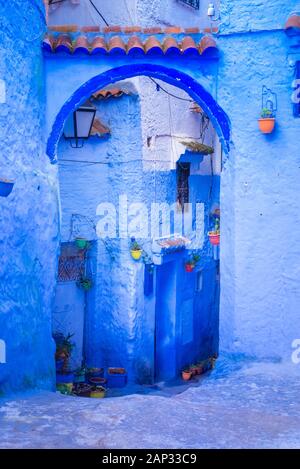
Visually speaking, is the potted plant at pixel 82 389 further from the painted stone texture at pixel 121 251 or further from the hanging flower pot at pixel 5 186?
the hanging flower pot at pixel 5 186

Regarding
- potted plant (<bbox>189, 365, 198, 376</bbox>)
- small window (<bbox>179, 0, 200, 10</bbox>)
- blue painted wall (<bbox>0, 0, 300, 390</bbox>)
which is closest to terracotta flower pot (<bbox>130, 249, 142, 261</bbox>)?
potted plant (<bbox>189, 365, 198, 376</bbox>)

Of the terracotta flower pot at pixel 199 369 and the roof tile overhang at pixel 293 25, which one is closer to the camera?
the roof tile overhang at pixel 293 25

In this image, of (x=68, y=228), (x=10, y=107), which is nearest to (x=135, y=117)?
(x=68, y=228)

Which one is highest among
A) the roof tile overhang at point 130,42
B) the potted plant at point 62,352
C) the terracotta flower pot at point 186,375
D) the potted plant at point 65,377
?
the roof tile overhang at point 130,42

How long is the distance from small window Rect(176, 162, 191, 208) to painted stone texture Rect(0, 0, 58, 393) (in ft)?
17.1

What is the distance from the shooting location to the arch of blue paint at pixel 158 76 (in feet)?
25.2

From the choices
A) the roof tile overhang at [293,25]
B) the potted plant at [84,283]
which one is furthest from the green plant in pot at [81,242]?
the roof tile overhang at [293,25]

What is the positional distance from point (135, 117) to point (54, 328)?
13.9 feet

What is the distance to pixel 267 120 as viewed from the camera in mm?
7379

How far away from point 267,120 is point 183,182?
586 cm

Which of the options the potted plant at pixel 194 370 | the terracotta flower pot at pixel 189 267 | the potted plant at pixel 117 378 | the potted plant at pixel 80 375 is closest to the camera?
the potted plant at pixel 80 375

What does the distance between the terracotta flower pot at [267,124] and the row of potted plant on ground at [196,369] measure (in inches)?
275

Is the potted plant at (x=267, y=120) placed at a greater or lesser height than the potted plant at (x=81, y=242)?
greater

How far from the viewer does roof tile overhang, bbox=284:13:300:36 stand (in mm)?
7156
